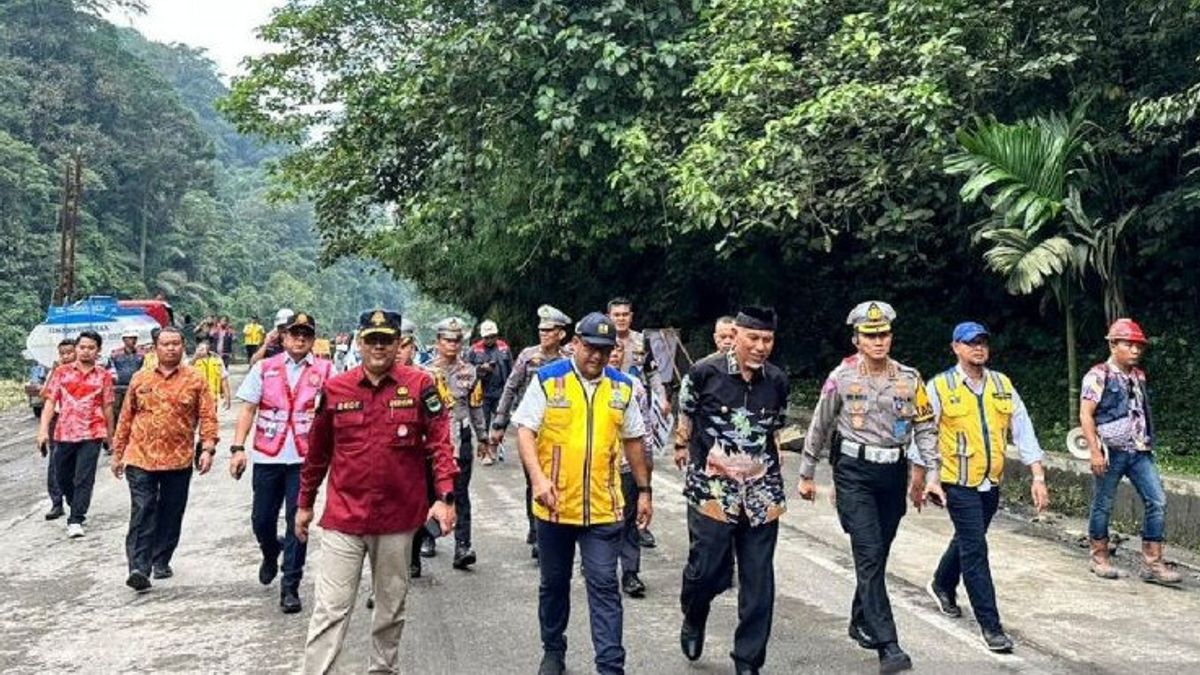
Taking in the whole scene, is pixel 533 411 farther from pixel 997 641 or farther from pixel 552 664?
pixel 997 641

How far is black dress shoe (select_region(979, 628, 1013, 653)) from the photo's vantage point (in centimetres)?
532

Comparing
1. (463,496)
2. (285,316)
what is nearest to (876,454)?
(463,496)

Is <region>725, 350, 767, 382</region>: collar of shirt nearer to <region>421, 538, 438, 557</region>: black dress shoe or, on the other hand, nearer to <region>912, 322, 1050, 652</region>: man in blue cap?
<region>912, 322, 1050, 652</region>: man in blue cap

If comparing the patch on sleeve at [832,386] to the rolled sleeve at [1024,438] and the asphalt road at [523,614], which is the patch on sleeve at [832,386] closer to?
the rolled sleeve at [1024,438]

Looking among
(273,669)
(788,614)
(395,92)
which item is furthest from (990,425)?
(395,92)

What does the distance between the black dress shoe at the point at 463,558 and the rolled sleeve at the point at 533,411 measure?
8.78 feet

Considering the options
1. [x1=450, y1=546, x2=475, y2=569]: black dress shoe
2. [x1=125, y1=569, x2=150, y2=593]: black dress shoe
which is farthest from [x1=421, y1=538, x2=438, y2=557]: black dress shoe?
[x1=125, y1=569, x2=150, y2=593]: black dress shoe

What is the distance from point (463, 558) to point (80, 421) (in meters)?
4.08

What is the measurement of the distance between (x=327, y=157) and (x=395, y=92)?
785 centimetres

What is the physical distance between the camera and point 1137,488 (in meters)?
7.28

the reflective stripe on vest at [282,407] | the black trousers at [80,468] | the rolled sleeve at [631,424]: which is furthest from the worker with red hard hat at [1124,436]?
the black trousers at [80,468]

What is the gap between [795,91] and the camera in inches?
475

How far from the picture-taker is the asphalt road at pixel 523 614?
17.2 ft

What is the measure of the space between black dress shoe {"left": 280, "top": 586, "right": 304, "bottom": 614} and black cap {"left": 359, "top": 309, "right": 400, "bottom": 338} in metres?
2.28
